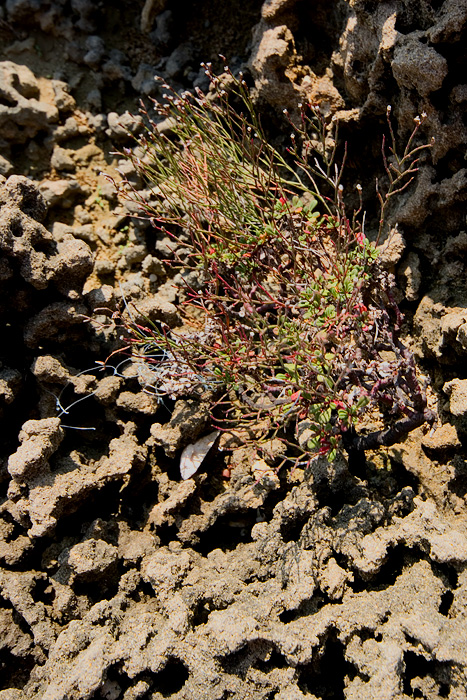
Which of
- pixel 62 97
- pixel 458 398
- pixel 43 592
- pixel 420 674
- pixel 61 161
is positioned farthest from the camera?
pixel 62 97

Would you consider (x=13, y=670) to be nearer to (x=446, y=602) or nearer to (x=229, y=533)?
(x=229, y=533)

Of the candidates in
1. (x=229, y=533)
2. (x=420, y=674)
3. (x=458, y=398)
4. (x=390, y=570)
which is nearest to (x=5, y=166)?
(x=229, y=533)

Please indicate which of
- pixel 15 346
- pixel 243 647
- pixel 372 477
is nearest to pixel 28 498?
pixel 15 346

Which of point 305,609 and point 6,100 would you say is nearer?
point 305,609

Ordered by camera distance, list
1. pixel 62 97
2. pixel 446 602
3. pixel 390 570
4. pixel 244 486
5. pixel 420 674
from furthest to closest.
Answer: pixel 62 97, pixel 244 486, pixel 390 570, pixel 446 602, pixel 420 674

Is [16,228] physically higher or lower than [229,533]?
higher

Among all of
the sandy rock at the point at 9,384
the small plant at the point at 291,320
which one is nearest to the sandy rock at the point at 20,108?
the small plant at the point at 291,320
